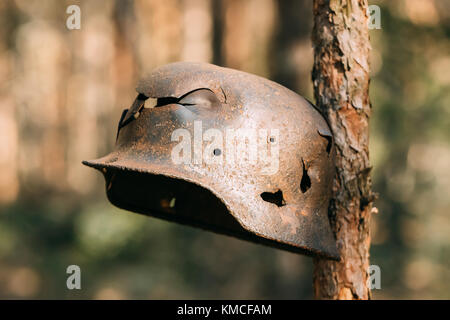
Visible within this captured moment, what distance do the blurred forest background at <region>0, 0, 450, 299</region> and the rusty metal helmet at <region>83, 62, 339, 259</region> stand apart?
2883 mm

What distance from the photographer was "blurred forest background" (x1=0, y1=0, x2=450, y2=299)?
21.0ft

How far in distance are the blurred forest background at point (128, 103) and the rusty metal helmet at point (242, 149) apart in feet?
9.46

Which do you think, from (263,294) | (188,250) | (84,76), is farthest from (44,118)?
(263,294)

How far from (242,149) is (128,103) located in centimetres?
829

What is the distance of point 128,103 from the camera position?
978cm

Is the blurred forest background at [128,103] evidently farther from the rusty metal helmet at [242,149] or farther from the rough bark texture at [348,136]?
the rusty metal helmet at [242,149]

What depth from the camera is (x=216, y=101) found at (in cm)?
192

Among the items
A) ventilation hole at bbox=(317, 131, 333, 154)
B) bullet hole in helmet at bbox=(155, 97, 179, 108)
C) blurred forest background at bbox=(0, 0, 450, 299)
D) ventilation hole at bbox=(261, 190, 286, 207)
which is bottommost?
ventilation hole at bbox=(261, 190, 286, 207)

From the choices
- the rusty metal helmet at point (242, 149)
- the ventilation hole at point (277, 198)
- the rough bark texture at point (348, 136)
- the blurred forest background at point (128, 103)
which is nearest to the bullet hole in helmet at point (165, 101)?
the rusty metal helmet at point (242, 149)

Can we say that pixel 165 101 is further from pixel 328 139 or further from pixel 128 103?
pixel 128 103

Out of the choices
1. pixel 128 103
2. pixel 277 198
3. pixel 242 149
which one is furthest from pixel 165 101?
pixel 128 103

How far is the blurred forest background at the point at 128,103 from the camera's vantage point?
6.40m

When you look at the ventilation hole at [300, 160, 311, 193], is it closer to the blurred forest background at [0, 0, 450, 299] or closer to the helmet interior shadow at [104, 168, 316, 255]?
the helmet interior shadow at [104, 168, 316, 255]

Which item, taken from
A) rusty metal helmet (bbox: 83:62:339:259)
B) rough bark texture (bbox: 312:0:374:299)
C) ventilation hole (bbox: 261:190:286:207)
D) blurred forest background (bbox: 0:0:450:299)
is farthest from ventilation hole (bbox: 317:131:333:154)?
blurred forest background (bbox: 0:0:450:299)
